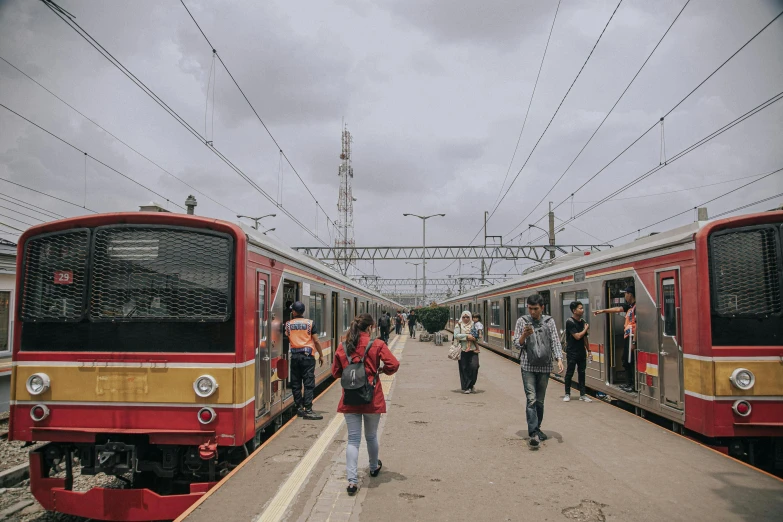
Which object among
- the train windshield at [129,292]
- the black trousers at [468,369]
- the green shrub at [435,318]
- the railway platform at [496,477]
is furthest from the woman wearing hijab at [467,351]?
the green shrub at [435,318]

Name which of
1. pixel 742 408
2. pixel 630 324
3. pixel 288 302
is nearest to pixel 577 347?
pixel 630 324

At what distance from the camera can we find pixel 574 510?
466 cm

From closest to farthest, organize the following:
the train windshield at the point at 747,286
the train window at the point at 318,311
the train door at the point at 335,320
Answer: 1. the train windshield at the point at 747,286
2. the train window at the point at 318,311
3. the train door at the point at 335,320

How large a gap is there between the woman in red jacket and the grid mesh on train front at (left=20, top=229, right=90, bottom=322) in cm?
262

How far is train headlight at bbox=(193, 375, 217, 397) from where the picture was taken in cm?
533

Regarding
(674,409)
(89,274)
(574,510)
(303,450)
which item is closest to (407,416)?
(303,450)

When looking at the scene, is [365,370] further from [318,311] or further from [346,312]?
[346,312]

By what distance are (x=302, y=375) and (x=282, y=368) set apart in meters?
0.68

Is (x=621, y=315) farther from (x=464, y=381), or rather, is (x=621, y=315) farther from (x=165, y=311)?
(x=165, y=311)

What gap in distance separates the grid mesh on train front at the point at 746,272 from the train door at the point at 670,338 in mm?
707

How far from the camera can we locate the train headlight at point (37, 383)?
17.6ft

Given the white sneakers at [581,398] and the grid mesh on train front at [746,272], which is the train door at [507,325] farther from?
the grid mesh on train front at [746,272]

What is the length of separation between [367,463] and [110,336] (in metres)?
2.89

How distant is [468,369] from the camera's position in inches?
439
